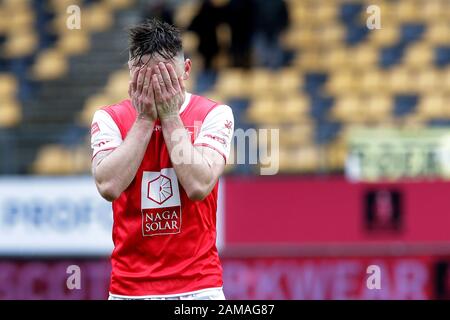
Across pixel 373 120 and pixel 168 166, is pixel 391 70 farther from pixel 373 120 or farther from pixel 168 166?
pixel 168 166

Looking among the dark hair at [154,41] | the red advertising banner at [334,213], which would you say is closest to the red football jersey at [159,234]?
the dark hair at [154,41]

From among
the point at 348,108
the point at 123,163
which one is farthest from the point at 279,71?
the point at 123,163

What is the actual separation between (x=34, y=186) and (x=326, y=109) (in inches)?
143

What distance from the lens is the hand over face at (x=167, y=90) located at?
3590mm

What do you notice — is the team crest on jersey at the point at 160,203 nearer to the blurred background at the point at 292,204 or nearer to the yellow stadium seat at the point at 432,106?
the blurred background at the point at 292,204

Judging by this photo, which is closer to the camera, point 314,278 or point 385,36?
point 314,278

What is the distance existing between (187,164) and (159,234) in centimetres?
31

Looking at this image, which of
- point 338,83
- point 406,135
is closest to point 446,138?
point 406,135

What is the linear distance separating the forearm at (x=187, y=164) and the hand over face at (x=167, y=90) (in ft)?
0.15

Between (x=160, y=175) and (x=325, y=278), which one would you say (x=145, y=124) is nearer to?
(x=160, y=175)

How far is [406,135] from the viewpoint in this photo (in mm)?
9797

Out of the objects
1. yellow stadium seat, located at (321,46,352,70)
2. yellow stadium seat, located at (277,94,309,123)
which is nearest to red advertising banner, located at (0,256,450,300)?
yellow stadium seat, located at (277,94,309,123)

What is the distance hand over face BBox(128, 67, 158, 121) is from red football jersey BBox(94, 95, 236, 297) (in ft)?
0.41

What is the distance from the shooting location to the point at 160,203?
3721 mm
